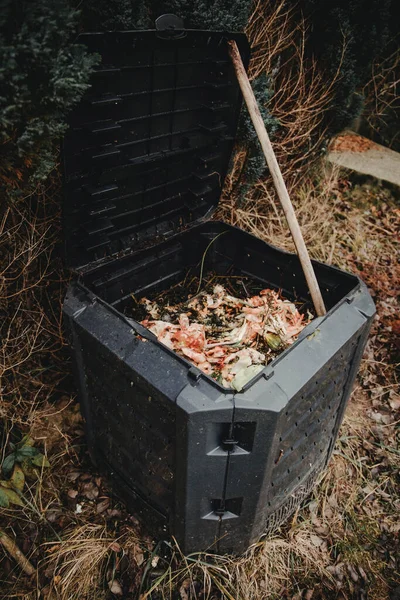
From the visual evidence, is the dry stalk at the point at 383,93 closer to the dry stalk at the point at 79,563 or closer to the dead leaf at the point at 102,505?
the dead leaf at the point at 102,505

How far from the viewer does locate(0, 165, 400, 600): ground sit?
7.44 feet

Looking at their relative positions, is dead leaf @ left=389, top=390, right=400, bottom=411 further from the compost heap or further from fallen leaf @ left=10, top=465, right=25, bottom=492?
fallen leaf @ left=10, top=465, right=25, bottom=492

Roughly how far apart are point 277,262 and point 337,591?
1.78 metres

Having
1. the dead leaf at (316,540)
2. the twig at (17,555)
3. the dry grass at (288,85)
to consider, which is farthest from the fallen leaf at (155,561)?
the dry grass at (288,85)

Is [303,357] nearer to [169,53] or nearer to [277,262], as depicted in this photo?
[277,262]

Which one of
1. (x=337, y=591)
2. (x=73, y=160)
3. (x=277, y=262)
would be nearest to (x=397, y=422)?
(x=337, y=591)

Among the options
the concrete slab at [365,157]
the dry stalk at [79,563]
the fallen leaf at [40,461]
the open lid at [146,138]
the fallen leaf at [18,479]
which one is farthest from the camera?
the concrete slab at [365,157]

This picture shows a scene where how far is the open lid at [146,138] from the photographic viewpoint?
1.82m

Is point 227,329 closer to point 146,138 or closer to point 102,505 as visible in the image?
point 146,138

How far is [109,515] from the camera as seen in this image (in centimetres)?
253

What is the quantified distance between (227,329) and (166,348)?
843mm

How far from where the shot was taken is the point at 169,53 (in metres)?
2.01

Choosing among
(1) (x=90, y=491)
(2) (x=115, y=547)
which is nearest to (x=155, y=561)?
(2) (x=115, y=547)

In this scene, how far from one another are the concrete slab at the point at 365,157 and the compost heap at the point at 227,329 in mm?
2370
